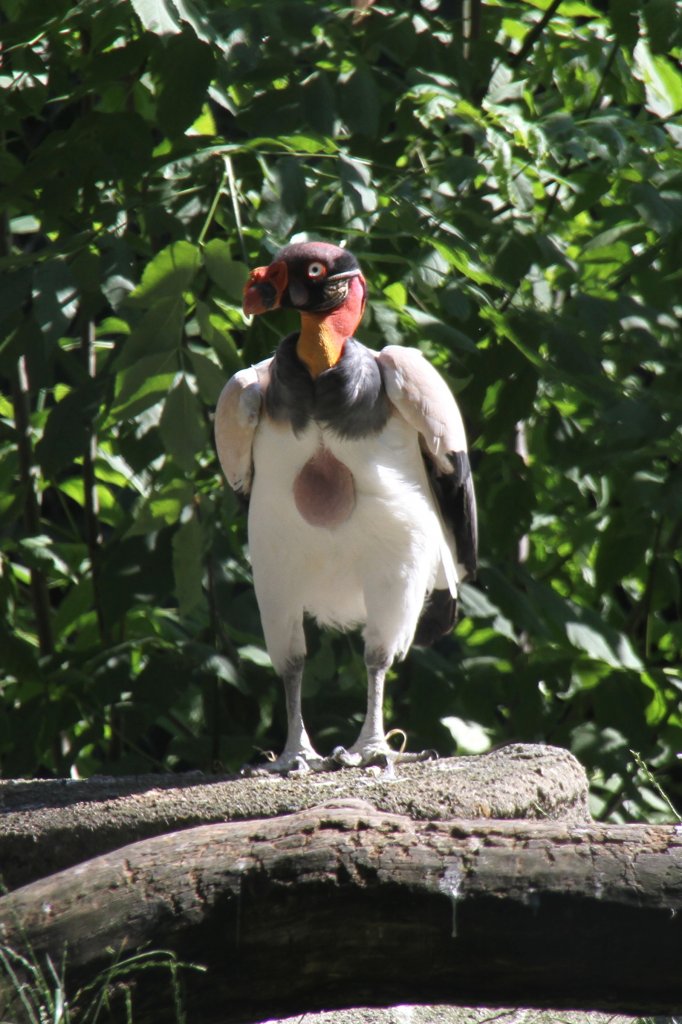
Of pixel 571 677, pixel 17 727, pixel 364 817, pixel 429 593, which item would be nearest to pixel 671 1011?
pixel 364 817

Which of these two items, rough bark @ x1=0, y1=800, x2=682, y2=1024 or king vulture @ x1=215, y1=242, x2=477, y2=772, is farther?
king vulture @ x1=215, y1=242, x2=477, y2=772

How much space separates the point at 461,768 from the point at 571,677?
1.26 m

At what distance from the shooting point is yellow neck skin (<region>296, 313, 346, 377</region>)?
365 cm

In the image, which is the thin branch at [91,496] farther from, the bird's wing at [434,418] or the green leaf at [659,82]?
the green leaf at [659,82]

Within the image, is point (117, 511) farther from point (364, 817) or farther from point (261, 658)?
point (364, 817)

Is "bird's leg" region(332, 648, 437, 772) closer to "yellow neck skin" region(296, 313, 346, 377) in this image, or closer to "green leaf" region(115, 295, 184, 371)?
"yellow neck skin" region(296, 313, 346, 377)

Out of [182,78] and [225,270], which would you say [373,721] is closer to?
[225,270]

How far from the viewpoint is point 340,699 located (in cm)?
502

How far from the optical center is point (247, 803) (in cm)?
354

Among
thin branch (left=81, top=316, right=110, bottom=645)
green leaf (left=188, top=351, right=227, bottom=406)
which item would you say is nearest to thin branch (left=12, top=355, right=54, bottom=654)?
thin branch (left=81, top=316, right=110, bottom=645)

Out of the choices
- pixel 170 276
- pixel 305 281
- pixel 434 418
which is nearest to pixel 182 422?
pixel 170 276

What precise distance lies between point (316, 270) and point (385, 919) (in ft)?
5.86

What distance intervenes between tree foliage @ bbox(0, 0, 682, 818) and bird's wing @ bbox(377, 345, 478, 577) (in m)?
0.22

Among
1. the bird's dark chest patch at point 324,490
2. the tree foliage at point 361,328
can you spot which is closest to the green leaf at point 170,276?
the tree foliage at point 361,328
